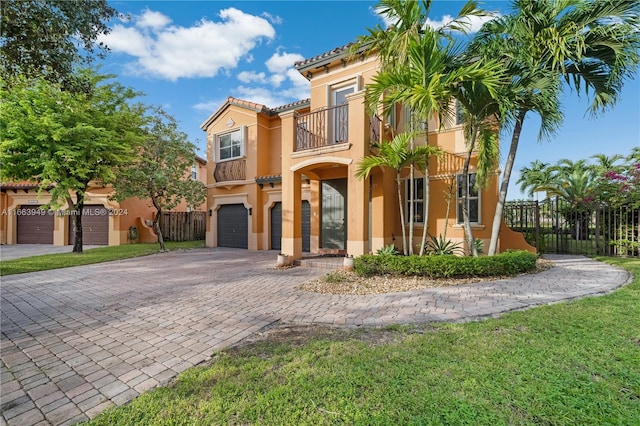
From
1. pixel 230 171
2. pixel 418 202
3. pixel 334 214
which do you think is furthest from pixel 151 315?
pixel 230 171

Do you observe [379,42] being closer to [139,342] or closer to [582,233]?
[139,342]

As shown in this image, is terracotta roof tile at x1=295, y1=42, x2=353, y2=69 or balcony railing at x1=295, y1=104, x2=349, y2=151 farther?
terracotta roof tile at x1=295, y1=42, x2=353, y2=69

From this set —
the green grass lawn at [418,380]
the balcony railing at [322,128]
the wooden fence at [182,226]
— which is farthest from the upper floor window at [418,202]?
the wooden fence at [182,226]

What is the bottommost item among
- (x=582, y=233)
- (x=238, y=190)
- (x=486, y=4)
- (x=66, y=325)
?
(x=66, y=325)

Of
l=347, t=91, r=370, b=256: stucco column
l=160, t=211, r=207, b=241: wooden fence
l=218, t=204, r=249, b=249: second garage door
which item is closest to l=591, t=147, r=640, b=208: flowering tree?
l=347, t=91, r=370, b=256: stucco column

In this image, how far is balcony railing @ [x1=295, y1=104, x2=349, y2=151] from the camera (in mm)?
10516

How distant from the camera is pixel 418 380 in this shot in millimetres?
2748

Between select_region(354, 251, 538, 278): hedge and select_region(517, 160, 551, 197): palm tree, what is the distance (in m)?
12.6

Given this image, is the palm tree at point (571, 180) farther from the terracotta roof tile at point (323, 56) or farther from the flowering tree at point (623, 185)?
the terracotta roof tile at point (323, 56)

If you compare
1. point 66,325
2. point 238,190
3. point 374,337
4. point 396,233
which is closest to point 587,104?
point 396,233

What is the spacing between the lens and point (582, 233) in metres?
11.6

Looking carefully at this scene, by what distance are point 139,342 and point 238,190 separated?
42.0 feet

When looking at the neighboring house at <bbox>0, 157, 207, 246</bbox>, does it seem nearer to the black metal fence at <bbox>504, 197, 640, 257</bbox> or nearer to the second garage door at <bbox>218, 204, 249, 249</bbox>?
the second garage door at <bbox>218, 204, 249, 249</bbox>

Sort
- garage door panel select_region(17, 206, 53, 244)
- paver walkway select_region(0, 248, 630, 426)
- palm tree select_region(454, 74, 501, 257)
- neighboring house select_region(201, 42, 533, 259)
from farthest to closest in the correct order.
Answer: garage door panel select_region(17, 206, 53, 244) → neighboring house select_region(201, 42, 533, 259) → palm tree select_region(454, 74, 501, 257) → paver walkway select_region(0, 248, 630, 426)
